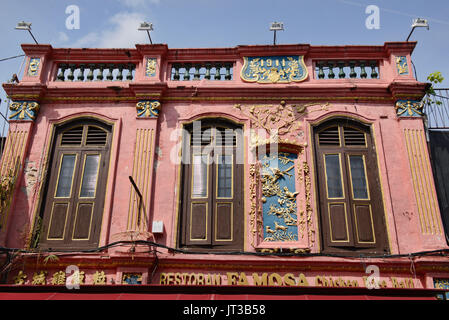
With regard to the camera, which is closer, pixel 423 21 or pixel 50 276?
pixel 50 276

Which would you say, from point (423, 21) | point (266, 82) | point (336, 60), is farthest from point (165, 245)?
point (423, 21)

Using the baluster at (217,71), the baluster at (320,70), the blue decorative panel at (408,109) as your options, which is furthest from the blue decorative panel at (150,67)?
the blue decorative panel at (408,109)

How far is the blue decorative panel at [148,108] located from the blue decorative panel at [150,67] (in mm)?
662

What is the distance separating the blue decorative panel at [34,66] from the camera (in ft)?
29.3

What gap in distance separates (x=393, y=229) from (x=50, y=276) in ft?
18.6

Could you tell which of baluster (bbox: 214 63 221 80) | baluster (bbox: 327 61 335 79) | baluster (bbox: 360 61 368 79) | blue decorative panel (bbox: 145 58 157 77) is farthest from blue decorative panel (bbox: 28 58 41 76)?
baluster (bbox: 360 61 368 79)

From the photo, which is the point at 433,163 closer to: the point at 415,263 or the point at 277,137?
A: the point at 415,263

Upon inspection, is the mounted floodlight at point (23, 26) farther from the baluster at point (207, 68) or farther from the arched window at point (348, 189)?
the arched window at point (348, 189)

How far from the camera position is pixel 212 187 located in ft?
26.1

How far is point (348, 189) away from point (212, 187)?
2.38 metres

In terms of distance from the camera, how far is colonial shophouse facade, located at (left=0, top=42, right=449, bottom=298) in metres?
7.23
